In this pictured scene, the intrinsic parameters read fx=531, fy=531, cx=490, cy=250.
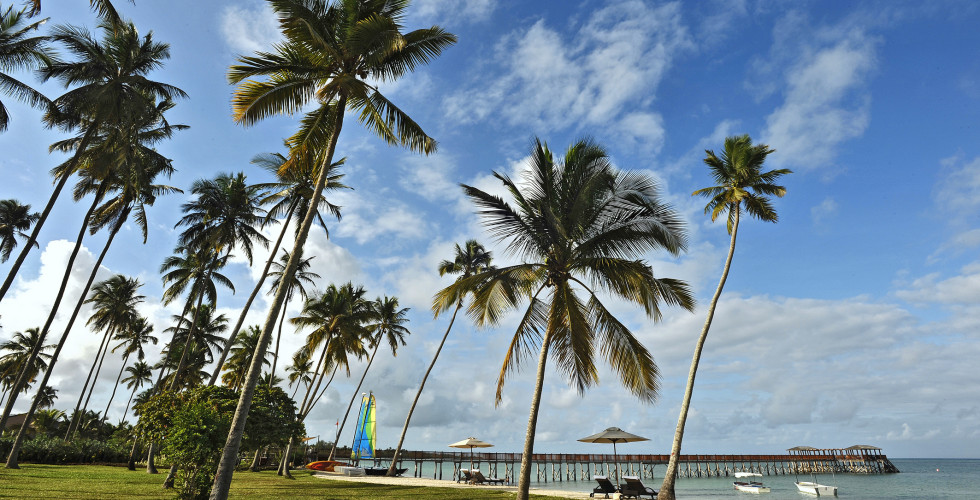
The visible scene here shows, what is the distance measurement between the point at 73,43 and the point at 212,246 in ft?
31.6

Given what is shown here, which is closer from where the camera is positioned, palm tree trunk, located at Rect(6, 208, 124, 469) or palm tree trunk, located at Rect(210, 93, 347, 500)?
palm tree trunk, located at Rect(210, 93, 347, 500)

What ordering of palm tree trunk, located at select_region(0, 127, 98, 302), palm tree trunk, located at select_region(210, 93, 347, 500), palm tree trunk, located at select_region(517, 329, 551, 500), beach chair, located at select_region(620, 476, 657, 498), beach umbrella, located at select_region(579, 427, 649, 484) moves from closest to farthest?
palm tree trunk, located at select_region(210, 93, 347, 500) < palm tree trunk, located at select_region(517, 329, 551, 500) < palm tree trunk, located at select_region(0, 127, 98, 302) < beach chair, located at select_region(620, 476, 657, 498) < beach umbrella, located at select_region(579, 427, 649, 484)

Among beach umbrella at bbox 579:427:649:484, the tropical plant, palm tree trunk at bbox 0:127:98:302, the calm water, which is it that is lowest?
the calm water

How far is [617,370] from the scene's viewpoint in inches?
498

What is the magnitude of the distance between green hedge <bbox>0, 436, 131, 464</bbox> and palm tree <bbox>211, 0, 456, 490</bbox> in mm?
26683

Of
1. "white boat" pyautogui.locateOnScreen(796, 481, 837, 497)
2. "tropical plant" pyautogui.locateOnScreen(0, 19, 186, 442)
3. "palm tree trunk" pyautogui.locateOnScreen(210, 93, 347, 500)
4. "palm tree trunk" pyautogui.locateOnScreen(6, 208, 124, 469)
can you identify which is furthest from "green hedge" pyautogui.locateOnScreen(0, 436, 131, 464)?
"white boat" pyautogui.locateOnScreen(796, 481, 837, 497)

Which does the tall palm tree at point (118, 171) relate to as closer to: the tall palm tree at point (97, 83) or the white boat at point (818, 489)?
the tall palm tree at point (97, 83)

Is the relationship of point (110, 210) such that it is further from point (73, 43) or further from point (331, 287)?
point (331, 287)

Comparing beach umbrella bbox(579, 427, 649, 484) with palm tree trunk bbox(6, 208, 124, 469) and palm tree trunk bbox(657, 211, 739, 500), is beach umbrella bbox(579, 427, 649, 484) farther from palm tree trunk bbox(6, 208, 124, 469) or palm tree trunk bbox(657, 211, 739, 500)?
palm tree trunk bbox(6, 208, 124, 469)

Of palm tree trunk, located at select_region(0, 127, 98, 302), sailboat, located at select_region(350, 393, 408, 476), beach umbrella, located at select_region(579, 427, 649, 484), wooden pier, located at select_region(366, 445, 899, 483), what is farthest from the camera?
wooden pier, located at select_region(366, 445, 899, 483)

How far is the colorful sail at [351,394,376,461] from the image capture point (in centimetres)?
3634

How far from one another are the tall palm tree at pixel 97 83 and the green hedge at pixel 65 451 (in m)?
17.3

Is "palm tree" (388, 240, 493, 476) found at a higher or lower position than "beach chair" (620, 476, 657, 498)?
higher

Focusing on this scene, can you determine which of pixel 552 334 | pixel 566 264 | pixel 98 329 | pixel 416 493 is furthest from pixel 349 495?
pixel 98 329
